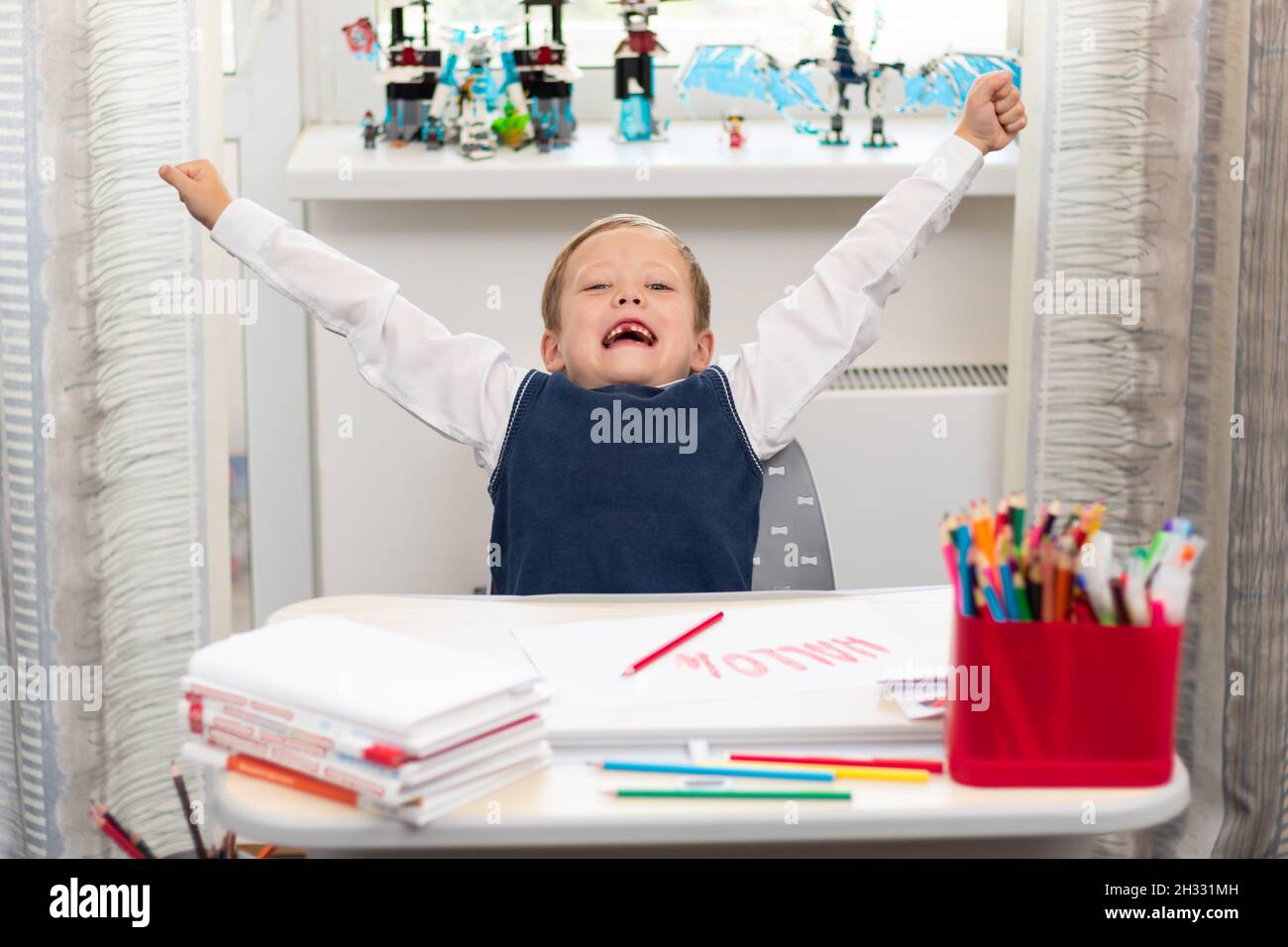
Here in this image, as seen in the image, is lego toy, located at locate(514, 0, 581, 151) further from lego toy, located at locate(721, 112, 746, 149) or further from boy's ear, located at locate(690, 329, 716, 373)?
boy's ear, located at locate(690, 329, 716, 373)

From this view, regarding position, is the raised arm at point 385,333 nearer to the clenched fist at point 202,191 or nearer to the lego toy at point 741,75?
the clenched fist at point 202,191

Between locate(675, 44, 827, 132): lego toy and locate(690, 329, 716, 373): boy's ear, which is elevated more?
locate(675, 44, 827, 132): lego toy

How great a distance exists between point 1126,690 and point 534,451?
70 centimetres

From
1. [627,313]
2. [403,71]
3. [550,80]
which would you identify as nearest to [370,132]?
[403,71]

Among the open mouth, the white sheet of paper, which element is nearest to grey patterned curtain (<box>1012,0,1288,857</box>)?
the open mouth

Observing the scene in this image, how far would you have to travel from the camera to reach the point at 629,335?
1438 mm

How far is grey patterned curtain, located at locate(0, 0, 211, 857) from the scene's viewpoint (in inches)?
60.9

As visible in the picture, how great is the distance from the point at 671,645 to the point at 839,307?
21.4 inches

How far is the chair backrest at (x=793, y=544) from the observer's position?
1.42 metres

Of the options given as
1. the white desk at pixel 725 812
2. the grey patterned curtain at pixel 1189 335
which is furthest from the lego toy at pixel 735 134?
the white desk at pixel 725 812

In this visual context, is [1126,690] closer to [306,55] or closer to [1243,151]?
[1243,151]

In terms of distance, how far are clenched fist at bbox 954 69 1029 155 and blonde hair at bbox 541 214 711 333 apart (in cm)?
33
